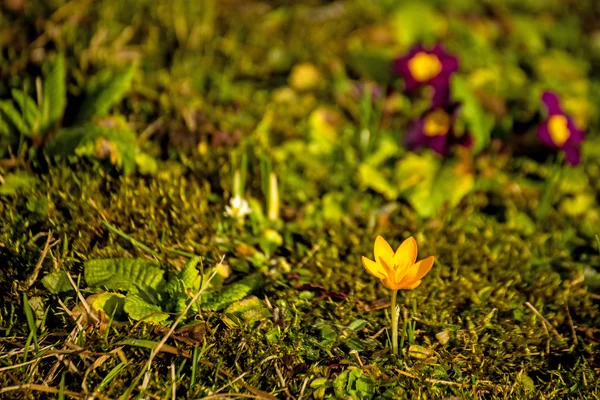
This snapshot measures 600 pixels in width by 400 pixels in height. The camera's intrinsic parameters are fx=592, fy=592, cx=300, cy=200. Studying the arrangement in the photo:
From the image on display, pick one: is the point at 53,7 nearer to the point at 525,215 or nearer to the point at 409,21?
the point at 409,21

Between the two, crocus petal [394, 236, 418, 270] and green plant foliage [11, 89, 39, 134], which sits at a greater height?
green plant foliage [11, 89, 39, 134]

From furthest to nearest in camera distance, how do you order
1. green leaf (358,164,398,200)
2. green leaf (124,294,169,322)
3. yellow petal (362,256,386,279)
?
green leaf (358,164,398,200) → green leaf (124,294,169,322) → yellow petal (362,256,386,279)

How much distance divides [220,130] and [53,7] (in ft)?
3.65

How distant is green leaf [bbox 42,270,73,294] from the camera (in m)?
1.76

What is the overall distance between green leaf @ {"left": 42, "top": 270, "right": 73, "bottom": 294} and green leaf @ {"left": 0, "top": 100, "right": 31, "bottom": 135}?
735 mm

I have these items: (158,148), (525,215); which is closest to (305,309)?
(158,148)

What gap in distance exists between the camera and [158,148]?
2.47 meters

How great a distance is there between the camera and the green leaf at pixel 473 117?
2773 millimetres

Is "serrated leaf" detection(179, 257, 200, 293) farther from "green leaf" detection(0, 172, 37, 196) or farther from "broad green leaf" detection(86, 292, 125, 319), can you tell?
"green leaf" detection(0, 172, 37, 196)

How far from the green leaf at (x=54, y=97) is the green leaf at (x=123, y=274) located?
77cm

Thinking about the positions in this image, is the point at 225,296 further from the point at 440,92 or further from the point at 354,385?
the point at 440,92

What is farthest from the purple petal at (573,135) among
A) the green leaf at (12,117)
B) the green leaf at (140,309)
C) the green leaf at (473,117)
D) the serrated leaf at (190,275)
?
the green leaf at (12,117)

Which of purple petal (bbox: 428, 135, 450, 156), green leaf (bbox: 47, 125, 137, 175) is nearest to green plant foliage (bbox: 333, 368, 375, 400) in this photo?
green leaf (bbox: 47, 125, 137, 175)

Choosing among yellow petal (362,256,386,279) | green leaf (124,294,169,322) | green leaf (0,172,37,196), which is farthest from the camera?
green leaf (0,172,37,196)
